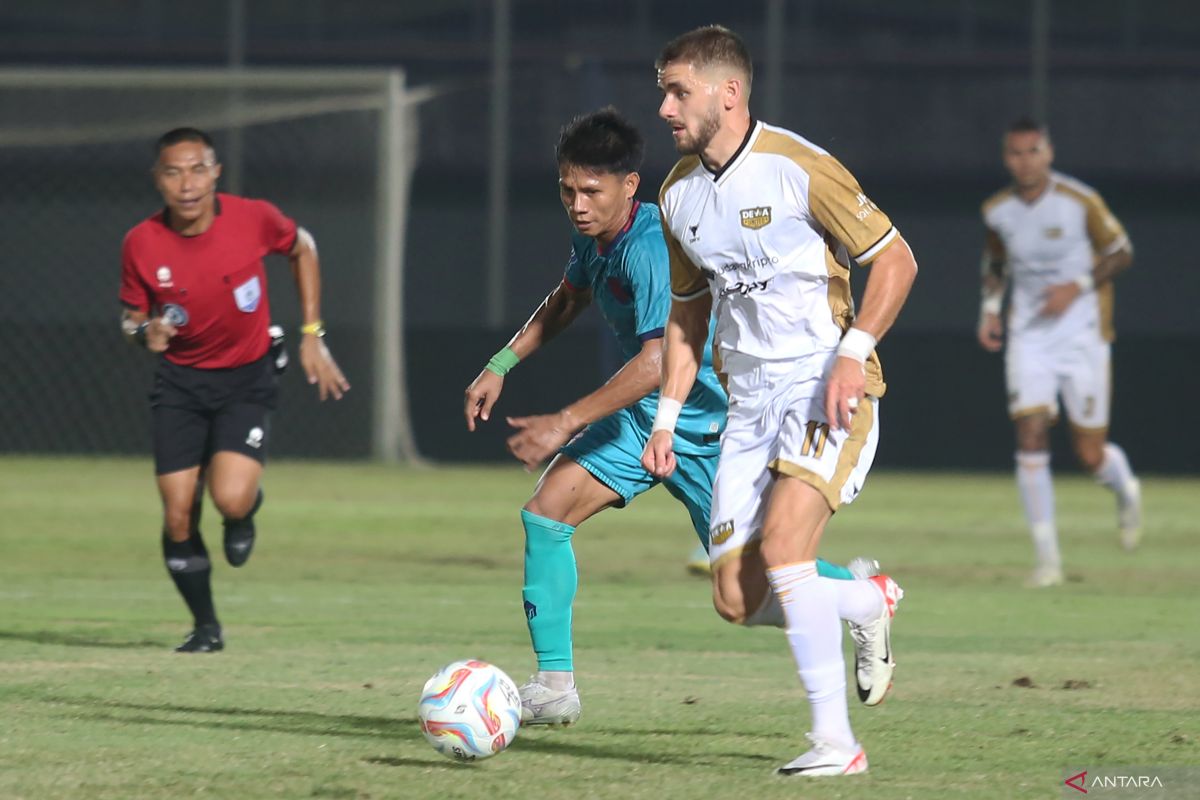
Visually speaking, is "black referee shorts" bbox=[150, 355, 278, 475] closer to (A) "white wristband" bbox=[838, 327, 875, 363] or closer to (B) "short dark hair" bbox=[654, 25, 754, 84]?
(B) "short dark hair" bbox=[654, 25, 754, 84]

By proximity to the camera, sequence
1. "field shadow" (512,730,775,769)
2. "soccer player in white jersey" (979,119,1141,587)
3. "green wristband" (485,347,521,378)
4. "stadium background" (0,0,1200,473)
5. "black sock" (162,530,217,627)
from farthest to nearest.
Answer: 1. "stadium background" (0,0,1200,473)
2. "soccer player in white jersey" (979,119,1141,587)
3. "black sock" (162,530,217,627)
4. "green wristband" (485,347,521,378)
5. "field shadow" (512,730,775,769)

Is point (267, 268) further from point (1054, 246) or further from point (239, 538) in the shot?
point (239, 538)

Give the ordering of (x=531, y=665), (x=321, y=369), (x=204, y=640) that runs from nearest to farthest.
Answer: (x=531, y=665) → (x=204, y=640) → (x=321, y=369)

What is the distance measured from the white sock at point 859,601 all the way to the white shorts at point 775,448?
0.26 m

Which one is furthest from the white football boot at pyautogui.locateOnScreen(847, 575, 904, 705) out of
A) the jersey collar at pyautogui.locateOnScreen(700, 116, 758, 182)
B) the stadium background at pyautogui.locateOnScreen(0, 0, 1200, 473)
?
the stadium background at pyautogui.locateOnScreen(0, 0, 1200, 473)

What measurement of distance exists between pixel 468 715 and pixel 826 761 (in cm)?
96

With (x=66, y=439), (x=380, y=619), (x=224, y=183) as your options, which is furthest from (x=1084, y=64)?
(x=380, y=619)

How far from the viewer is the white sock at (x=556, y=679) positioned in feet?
20.5

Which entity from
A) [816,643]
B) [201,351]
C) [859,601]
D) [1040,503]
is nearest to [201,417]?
[201,351]

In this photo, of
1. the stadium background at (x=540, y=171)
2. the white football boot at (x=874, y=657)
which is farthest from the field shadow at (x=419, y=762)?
the stadium background at (x=540, y=171)

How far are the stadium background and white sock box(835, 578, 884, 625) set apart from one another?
540 inches

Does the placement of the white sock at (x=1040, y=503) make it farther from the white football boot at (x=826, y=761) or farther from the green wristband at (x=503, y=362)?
the white football boot at (x=826, y=761)

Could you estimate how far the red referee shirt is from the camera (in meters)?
8.20

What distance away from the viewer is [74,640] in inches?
321
